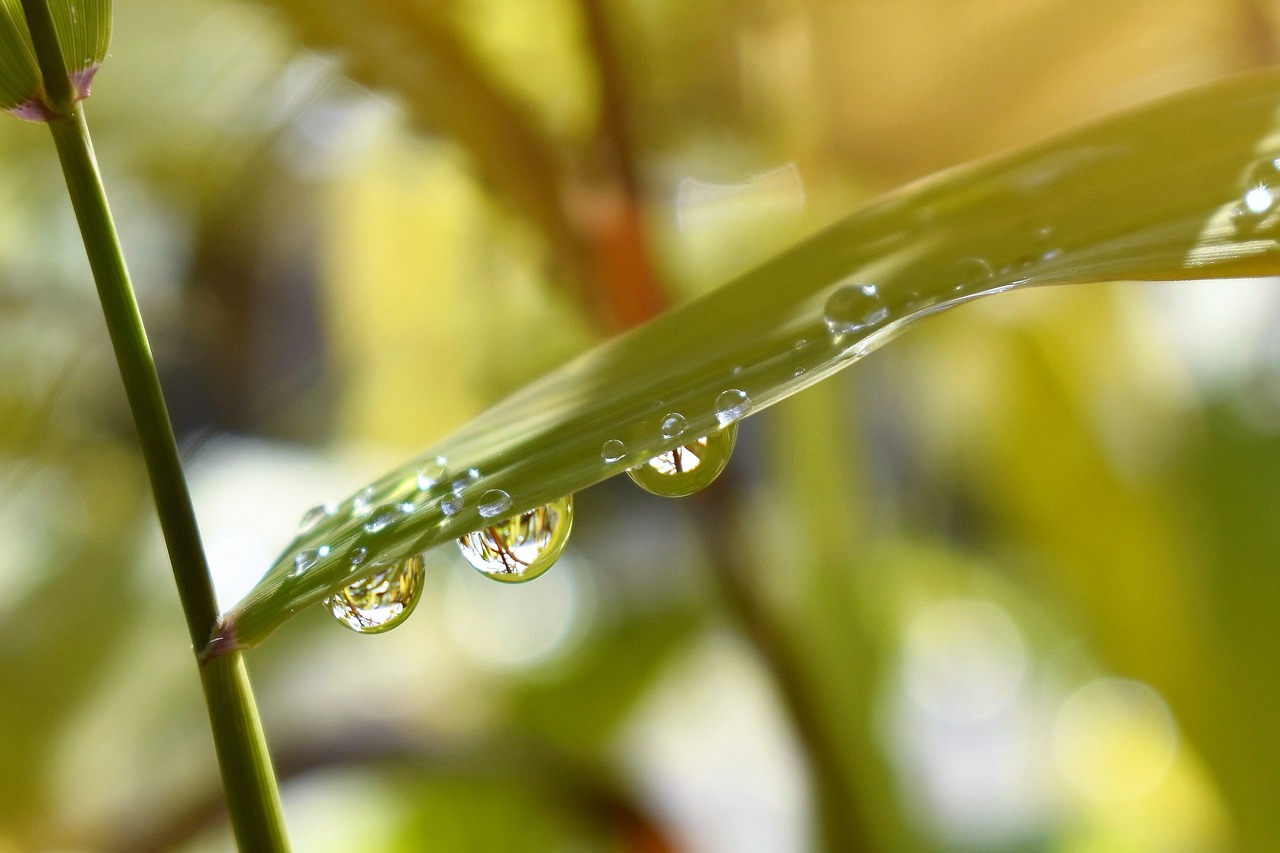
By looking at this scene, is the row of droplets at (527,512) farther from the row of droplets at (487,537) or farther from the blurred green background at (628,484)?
the blurred green background at (628,484)

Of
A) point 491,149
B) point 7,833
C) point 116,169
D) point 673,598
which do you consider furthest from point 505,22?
point 7,833

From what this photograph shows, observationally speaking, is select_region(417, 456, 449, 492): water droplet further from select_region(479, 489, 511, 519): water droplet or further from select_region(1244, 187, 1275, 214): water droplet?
select_region(1244, 187, 1275, 214): water droplet

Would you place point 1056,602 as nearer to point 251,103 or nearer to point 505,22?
point 505,22

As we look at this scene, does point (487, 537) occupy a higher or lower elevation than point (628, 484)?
lower

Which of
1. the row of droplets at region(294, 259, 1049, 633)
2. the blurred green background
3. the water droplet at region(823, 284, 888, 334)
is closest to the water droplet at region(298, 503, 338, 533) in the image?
the row of droplets at region(294, 259, 1049, 633)

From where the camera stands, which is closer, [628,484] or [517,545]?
[517,545]

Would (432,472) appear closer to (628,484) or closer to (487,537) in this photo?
(487,537)

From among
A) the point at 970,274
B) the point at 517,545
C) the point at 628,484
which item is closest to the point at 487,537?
the point at 517,545
